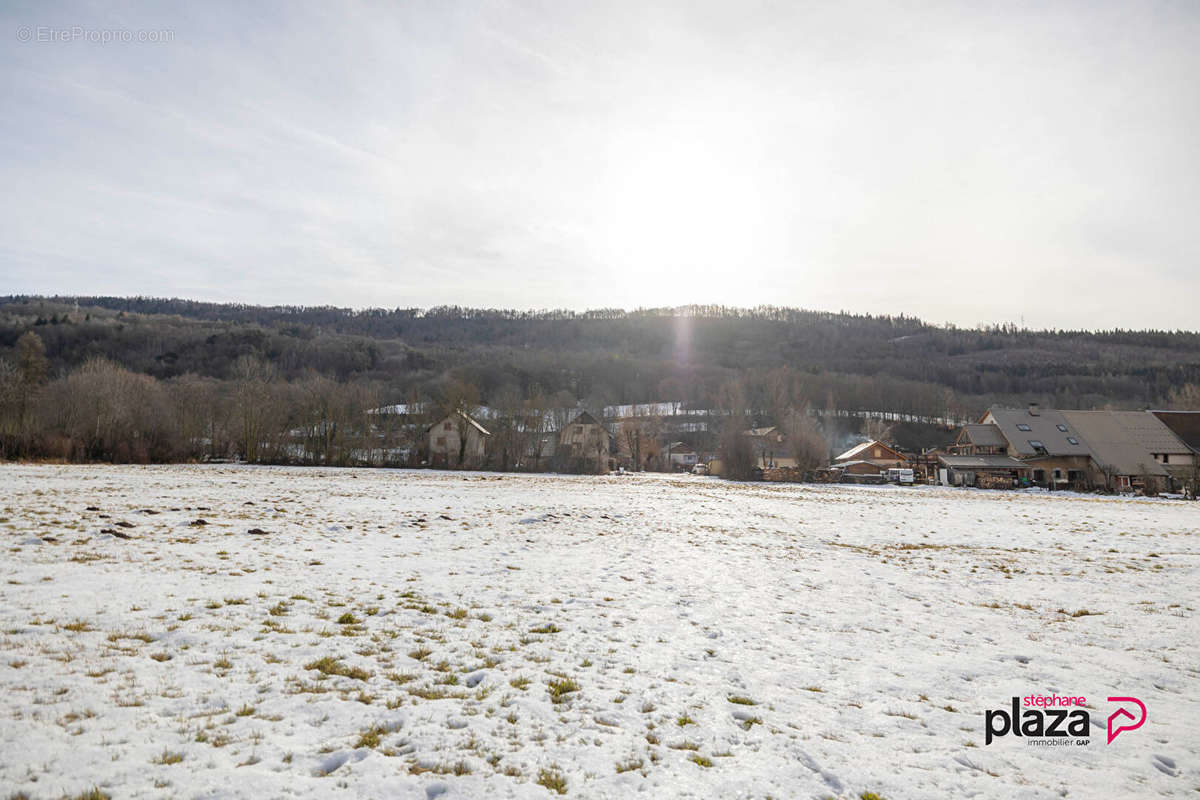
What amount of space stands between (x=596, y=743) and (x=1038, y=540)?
67.7 feet

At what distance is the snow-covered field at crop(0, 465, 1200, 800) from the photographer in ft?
15.7

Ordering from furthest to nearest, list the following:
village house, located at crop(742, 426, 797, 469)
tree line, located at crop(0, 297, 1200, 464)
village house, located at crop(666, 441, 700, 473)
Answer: village house, located at crop(666, 441, 700, 473), village house, located at crop(742, 426, 797, 469), tree line, located at crop(0, 297, 1200, 464)

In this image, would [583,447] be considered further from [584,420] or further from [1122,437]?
[1122,437]

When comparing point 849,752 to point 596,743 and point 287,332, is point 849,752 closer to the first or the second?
point 596,743

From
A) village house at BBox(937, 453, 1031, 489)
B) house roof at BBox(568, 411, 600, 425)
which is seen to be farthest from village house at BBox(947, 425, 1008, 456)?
house roof at BBox(568, 411, 600, 425)

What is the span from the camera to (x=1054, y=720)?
6523mm

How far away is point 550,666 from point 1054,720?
5.56 metres

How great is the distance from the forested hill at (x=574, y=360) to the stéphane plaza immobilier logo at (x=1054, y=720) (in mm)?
70838

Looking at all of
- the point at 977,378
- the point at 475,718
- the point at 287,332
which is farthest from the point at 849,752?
the point at 977,378

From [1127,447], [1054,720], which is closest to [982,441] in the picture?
[1127,447]

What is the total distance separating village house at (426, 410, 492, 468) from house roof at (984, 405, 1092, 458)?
58087mm

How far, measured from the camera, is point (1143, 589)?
42.1 feet

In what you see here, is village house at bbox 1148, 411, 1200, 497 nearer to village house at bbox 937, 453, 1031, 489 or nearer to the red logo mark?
village house at bbox 937, 453, 1031, 489

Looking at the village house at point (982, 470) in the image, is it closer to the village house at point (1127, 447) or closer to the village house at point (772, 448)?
the village house at point (1127, 447)
